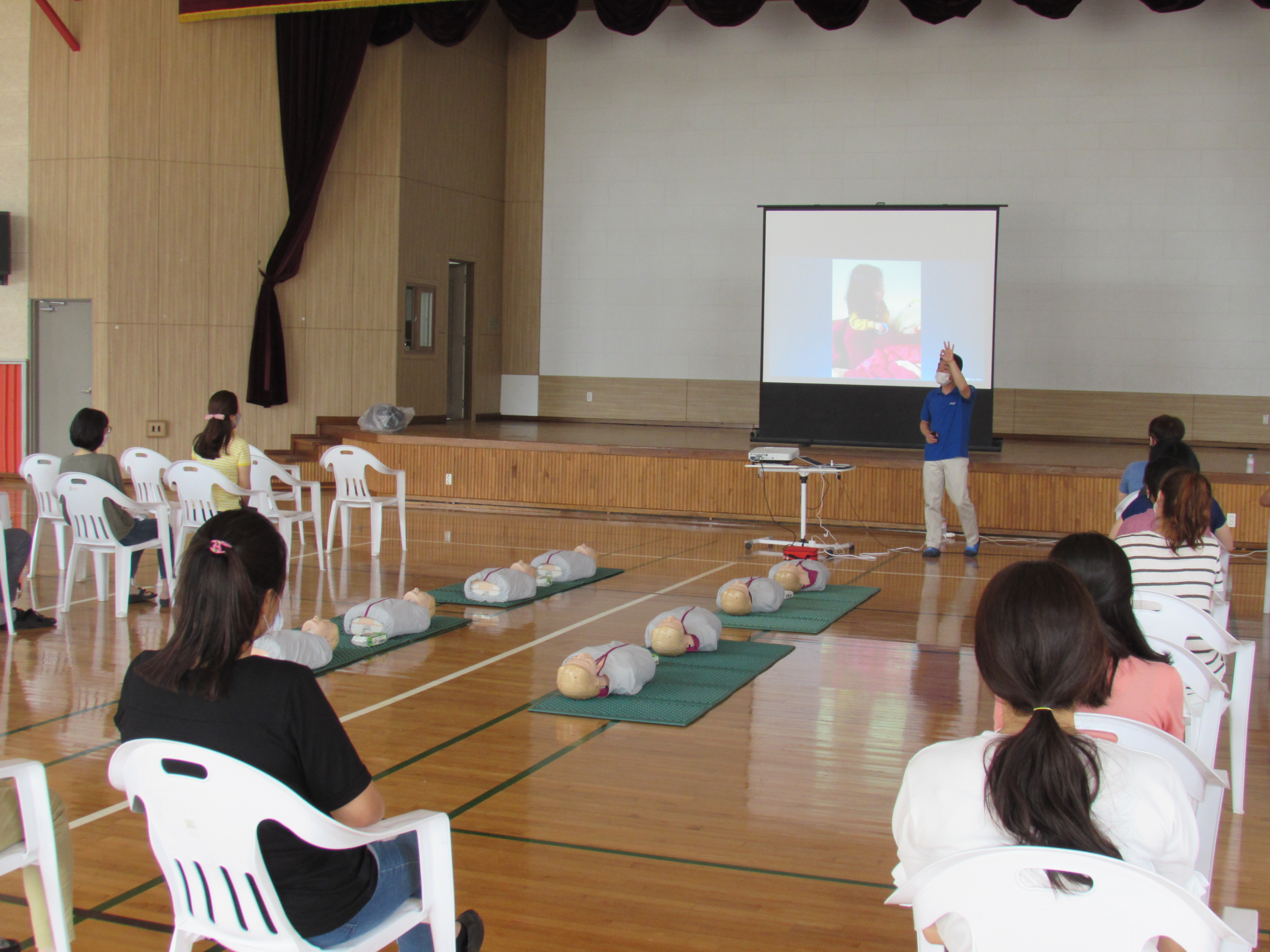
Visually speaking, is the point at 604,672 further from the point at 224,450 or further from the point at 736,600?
the point at 224,450

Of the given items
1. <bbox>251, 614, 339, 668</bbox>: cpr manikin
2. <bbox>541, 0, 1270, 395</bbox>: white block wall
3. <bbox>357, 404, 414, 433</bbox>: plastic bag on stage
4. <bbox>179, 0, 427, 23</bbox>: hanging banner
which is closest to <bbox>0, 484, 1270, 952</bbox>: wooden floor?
<bbox>251, 614, 339, 668</bbox>: cpr manikin

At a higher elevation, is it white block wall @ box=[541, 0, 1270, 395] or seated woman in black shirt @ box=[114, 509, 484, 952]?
white block wall @ box=[541, 0, 1270, 395]

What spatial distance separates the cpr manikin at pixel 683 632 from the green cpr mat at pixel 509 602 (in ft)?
4.32

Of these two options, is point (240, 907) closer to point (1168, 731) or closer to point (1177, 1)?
point (1168, 731)

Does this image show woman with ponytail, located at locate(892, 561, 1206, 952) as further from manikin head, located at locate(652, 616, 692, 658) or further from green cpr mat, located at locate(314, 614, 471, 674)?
green cpr mat, located at locate(314, 614, 471, 674)

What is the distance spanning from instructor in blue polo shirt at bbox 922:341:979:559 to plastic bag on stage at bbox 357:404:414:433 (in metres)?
5.63

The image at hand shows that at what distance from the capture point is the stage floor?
33.7ft

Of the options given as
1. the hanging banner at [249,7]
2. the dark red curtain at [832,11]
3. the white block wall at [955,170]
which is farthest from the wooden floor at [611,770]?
the dark red curtain at [832,11]

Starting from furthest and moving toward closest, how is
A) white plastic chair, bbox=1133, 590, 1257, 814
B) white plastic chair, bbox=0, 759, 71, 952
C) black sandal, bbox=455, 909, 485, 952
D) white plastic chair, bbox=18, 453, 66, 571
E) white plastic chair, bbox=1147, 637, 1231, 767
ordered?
white plastic chair, bbox=18, 453, 66, 571, white plastic chair, bbox=1133, 590, 1257, 814, white plastic chair, bbox=1147, 637, 1231, 767, black sandal, bbox=455, 909, 485, 952, white plastic chair, bbox=0, 759, 71, 952

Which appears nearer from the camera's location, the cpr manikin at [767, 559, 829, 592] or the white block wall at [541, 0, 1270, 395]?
the cpr manikin at [767, 559, 829, 592]

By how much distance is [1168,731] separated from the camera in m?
2.59

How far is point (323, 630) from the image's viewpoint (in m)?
5.58

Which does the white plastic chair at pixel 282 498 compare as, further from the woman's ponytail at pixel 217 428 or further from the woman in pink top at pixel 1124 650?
the woman in pink top at pixel 1124 650

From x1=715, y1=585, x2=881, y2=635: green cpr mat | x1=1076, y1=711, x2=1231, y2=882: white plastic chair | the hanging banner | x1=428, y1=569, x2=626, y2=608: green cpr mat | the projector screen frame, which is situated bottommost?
x1=428, y1=569, x2=626, y2=608: green cpr mat
